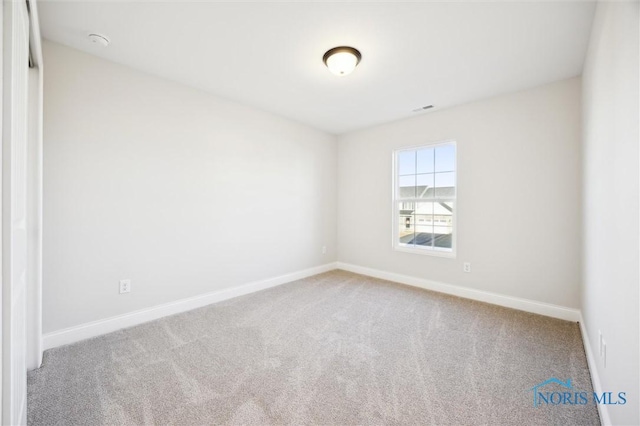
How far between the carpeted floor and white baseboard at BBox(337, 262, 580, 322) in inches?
5.7

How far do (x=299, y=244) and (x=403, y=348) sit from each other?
2.35 metres

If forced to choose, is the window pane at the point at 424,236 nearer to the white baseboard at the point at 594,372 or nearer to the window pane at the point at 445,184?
the window pane at the point at 445,184

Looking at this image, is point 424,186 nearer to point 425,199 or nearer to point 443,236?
A: point 425,199

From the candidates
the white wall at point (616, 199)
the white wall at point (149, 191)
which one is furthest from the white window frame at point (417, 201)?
the white wall at point (149, 191)

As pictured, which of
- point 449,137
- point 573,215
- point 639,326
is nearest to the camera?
point 639,326

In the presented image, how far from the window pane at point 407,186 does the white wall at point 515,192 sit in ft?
1.68

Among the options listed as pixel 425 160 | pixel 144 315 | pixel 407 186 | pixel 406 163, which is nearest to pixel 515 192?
pixel 425 160

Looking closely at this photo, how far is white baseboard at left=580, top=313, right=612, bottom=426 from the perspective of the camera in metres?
1.38

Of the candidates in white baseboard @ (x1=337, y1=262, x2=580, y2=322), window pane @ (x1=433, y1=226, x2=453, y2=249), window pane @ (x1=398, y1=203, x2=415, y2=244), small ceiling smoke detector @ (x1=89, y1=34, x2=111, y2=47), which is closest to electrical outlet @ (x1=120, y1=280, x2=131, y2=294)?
small ceiling smoke detector @ (x1=89, y1=34, x2=111, y2=47)

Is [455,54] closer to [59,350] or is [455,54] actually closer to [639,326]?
[639,326]

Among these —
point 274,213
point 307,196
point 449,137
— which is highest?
point 449,137

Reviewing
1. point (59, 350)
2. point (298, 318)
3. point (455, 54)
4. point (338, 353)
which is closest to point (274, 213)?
point (298, 318)

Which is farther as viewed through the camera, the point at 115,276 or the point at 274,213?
the point at 274,213

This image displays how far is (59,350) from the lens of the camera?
2.09 metres
